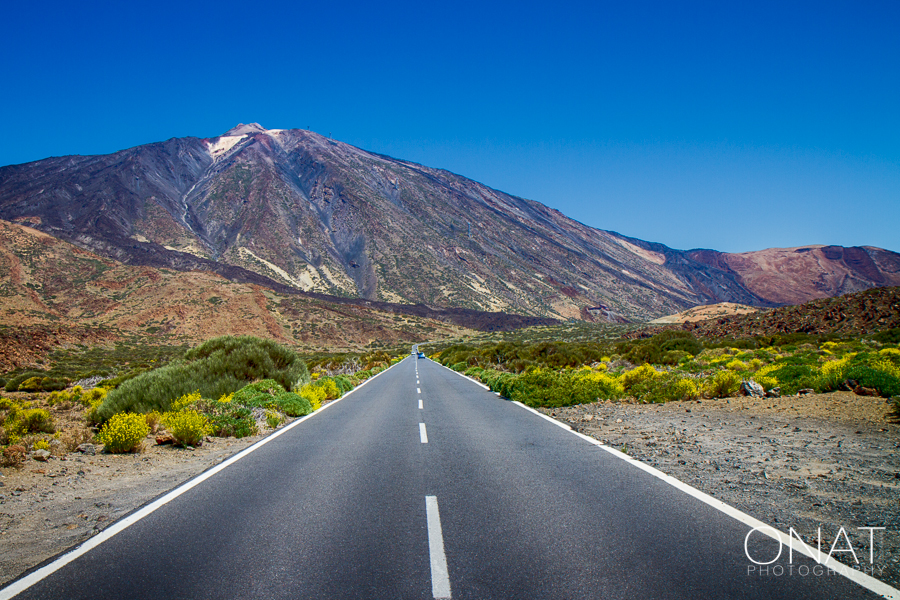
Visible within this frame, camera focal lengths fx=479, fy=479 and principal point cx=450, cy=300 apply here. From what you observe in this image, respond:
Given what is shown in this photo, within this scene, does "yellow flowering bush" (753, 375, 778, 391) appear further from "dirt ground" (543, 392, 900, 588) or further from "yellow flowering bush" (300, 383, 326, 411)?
"yellow flowering bush" (300, 383, 326, 411)

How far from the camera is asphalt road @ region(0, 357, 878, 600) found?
3.34m

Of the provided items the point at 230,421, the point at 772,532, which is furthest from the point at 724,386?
the point at 230,421

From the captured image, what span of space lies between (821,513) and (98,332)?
215ft

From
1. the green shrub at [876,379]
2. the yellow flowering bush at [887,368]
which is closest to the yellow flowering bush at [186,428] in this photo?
the green shrub at [876,379]

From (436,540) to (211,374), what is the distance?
13.2m

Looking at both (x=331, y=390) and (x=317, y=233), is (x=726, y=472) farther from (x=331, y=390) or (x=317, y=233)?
(x=317, y=233)

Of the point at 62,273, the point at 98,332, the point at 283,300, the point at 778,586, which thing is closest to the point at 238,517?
the point at 778,586

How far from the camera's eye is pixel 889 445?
23.0ft

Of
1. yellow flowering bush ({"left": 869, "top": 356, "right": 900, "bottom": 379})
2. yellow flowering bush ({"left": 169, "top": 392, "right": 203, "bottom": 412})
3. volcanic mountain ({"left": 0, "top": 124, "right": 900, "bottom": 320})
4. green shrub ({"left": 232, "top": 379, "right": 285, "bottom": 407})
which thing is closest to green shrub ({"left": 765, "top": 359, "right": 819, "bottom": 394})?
yellow flowering bush ({"left": 869, "top": 356, "right": 900, "bottom": 379})

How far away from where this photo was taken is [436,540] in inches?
162

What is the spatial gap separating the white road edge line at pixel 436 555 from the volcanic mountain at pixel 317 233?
114243 millimetres

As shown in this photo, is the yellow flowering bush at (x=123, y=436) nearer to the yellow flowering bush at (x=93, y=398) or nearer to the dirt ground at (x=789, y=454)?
the dirt ground at (x=789, y=454)

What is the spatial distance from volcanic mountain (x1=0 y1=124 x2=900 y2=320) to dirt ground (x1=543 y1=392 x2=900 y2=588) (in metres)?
111

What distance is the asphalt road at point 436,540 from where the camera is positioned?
3336 millimetres
